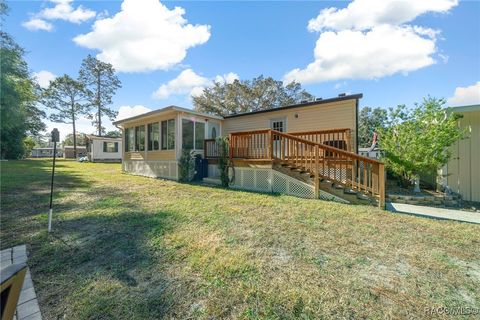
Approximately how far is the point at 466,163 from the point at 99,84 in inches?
1620

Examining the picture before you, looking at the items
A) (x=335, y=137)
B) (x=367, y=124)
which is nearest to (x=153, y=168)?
(x=335, y=137)

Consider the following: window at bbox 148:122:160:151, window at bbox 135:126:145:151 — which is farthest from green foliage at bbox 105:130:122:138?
window at bbox 148:122:160:151

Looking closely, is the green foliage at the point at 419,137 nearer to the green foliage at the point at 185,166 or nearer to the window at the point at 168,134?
the green foliage at the point at 185,166

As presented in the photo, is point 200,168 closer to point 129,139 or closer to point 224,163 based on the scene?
point 224,163

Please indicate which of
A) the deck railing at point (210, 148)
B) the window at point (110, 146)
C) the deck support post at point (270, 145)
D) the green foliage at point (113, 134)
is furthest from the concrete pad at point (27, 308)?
the green foliage at point (113, 134)

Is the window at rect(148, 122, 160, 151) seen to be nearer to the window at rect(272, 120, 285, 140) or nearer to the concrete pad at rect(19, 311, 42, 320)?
the window at rect(272, 120, 285, 140)

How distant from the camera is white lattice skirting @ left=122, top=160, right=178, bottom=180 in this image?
10.8 meters

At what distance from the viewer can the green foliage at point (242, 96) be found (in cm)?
2734

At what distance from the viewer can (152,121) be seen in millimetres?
11953

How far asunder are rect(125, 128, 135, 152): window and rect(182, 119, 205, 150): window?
506 centimetres

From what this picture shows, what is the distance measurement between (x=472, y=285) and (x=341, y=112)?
7.44m

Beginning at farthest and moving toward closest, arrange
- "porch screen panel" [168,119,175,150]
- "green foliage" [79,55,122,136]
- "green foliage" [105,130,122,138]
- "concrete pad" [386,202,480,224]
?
"green foliage" [105,130,122,138] → "green foliage" [79,55,122,136] → "porch screen panel" [168,119,175,150] → "concrete pad" [386,202,480,224]

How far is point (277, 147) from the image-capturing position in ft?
26.8

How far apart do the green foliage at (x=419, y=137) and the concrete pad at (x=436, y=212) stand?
70.2 inches
